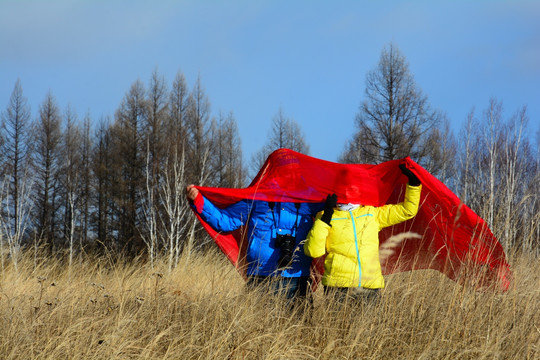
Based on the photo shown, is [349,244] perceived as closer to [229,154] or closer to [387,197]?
[387,197]

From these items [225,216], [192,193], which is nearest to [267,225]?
[225,216]

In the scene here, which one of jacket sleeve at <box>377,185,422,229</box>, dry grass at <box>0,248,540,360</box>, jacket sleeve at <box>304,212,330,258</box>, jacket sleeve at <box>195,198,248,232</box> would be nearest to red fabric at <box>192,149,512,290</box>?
jacket sleeve at <box>195,198,248,232</box>

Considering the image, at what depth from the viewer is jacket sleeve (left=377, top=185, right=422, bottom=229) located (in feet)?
15.3

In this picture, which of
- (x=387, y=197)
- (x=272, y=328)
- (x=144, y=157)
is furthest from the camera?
(x=144, y=157)

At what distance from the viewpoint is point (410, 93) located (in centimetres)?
2236

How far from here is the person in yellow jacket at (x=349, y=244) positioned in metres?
Answer: 4.41

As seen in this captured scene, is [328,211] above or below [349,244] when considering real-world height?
above

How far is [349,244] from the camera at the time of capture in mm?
4461

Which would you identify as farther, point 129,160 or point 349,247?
point 129,160

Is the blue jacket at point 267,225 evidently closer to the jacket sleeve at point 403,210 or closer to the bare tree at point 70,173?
the jacket sleeve at point 403,210

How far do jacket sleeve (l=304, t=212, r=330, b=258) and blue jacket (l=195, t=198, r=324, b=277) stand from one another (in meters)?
0.15

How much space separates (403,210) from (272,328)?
163 cm

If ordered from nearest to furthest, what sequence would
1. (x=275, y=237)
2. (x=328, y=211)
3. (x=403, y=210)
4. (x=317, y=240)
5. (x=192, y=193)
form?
(x=317, y=240), (x=328, y=211), (x=403, y=210), (x=275, y=237), (x=192, y=193)

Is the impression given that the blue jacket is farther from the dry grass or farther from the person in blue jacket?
the dry grass
